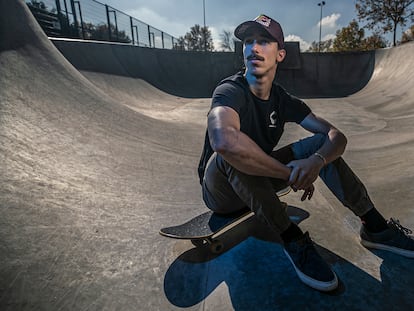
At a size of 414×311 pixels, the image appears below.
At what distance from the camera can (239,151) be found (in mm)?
1525

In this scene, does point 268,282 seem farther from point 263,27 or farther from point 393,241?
point 263,27

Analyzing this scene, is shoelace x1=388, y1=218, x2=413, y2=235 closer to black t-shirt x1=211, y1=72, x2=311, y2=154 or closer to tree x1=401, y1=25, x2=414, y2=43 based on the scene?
black t-shirt x1=211, y1=72, x2=311, y2=154

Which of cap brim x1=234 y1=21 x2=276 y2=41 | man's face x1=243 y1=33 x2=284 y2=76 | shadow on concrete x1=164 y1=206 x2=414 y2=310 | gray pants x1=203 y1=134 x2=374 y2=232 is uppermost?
cap brim x1=234 y1=21 x2=276 y2=41

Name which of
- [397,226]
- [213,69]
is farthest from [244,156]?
[213,69]

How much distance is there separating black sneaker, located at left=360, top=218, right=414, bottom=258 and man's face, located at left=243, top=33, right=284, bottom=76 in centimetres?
150

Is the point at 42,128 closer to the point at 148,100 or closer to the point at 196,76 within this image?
the point at 148,100

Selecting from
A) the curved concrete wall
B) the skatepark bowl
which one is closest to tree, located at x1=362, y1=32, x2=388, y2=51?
the curved concrete wall

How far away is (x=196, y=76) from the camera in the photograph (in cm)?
1575

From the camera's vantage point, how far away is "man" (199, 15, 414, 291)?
158cm

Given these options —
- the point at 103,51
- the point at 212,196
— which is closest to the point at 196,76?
the point at 103,51

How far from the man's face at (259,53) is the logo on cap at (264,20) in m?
0.08

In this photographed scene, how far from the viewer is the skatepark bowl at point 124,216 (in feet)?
5.03

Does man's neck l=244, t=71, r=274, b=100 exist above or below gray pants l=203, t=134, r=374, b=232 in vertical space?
above

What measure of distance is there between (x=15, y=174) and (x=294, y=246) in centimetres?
228
